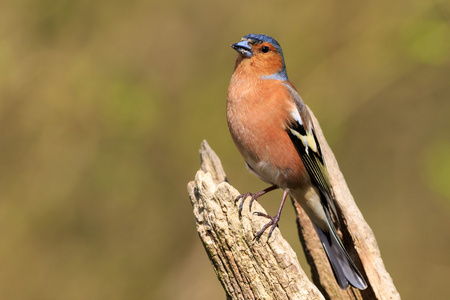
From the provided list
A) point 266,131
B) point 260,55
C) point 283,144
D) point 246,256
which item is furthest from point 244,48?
point 246,256

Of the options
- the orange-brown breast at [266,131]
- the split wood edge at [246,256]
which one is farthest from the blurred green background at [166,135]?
the split wood edge at [246,256]

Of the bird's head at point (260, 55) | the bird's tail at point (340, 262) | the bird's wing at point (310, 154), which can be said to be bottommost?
the bird's tail at point (340, 262)

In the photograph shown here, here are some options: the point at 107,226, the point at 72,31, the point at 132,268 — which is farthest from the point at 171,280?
the point at 72,31

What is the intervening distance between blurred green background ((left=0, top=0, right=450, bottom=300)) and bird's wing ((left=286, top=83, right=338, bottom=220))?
1.78m

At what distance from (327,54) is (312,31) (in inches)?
13.1

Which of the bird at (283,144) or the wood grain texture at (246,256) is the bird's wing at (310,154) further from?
the wood grain texture at (246,256)

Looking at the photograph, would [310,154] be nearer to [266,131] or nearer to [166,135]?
[266,131]

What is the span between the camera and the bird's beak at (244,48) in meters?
4.28

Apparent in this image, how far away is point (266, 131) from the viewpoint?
3.99 m

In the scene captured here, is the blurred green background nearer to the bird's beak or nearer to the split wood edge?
the bird's beak

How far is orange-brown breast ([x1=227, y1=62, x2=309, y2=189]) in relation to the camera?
13.1ft

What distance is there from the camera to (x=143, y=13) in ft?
21.0

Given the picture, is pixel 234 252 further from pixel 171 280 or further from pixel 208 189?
pixel 171 280

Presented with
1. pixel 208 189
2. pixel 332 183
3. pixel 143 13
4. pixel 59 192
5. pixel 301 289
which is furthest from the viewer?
pixel 143 13
